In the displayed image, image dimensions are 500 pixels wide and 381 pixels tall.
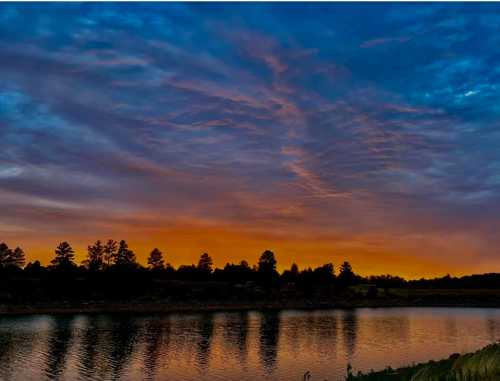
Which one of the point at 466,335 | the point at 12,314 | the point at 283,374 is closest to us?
the point at 283,374

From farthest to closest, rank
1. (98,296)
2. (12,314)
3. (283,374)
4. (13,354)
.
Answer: (98,296) < (12,314) < (13,354) < (283,374)

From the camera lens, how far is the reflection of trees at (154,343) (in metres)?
56.4

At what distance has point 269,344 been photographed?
250ft

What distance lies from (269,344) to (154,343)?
16819 millimetres

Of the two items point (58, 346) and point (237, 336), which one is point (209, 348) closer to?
point (237, 336)

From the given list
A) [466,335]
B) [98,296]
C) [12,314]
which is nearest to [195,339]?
[466,335]

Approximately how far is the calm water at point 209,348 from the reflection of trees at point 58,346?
0.34 ft

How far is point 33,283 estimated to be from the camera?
17688 centimetres

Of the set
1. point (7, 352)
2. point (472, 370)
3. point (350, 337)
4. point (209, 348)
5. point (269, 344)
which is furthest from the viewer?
point (350, 337)

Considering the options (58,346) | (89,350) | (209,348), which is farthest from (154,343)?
(58,346)

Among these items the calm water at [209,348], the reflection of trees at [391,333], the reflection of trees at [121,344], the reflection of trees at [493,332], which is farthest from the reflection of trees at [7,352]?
the reflection of trees at [493,332]

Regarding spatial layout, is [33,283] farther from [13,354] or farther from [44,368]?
[44,368]

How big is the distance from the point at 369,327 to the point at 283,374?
58.8 meters

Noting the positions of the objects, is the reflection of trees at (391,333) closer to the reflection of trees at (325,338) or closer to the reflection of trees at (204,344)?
the reflection of trees at (325,338)
